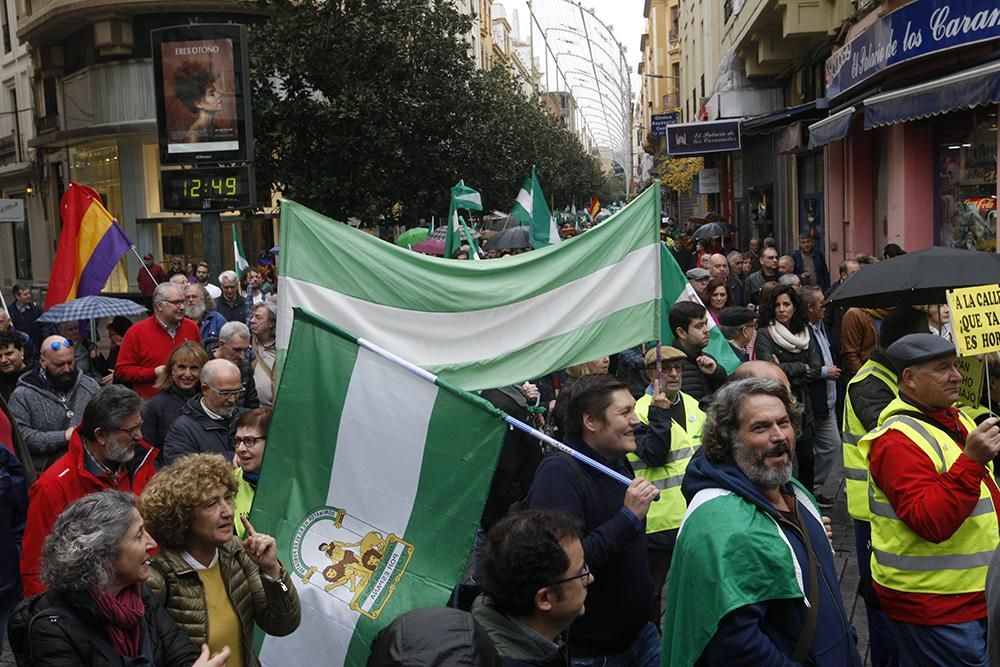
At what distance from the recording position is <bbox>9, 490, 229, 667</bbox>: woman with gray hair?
314 cm

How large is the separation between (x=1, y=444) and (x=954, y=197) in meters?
11.6

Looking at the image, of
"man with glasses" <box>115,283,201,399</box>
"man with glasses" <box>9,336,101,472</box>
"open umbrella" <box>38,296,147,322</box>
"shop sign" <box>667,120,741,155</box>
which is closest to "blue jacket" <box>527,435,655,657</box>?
"man with glasses" <box>9,336,101,472</box>

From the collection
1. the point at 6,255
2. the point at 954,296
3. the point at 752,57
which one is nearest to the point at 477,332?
the point at 954,296

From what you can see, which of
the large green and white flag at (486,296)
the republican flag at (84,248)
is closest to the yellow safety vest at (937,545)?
the large green and white flag at (486,296)

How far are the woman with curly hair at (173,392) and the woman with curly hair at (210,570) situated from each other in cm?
271

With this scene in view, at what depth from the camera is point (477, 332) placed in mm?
5164

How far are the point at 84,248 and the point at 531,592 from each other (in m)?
8.76

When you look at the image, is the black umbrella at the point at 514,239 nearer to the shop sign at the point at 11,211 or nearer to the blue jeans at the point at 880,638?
the shop sign at the point at 11,211

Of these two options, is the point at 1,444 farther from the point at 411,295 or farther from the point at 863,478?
the point at 863,478

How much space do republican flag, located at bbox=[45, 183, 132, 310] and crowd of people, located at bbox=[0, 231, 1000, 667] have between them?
4.40 meters

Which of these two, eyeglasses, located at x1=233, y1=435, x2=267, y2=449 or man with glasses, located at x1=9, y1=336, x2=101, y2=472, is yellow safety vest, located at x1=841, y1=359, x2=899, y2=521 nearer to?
eyeglasses, located at x1=233, y1=435, x2=267, y2=449

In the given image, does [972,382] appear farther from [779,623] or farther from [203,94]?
[203,94]

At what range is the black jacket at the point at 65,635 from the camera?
3.11 metres

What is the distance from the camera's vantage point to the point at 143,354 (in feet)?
26.4
